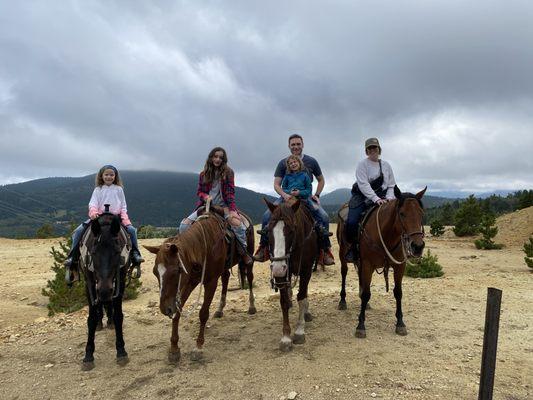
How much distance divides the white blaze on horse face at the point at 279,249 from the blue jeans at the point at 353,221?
225cm

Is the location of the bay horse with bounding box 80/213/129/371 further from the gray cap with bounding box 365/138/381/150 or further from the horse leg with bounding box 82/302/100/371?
the gray cap with bounding box 365/138/381/150

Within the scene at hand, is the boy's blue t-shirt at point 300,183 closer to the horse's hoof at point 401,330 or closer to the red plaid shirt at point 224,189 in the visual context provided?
the red plaid shirt at point 224,189

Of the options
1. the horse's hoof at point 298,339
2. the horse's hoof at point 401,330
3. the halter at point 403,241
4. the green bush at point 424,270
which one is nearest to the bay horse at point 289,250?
the horse's hoof at point 298,339

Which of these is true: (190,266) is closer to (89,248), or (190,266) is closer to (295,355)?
(89,248)

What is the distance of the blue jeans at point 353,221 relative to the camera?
6816 millimetres

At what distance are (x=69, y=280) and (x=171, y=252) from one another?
8.38 ft

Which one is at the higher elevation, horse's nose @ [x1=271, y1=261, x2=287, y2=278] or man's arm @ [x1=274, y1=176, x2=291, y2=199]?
man's arm @ [x1=274, y1=176, x2=291, y2=199]

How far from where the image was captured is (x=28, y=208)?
19988 centimetres

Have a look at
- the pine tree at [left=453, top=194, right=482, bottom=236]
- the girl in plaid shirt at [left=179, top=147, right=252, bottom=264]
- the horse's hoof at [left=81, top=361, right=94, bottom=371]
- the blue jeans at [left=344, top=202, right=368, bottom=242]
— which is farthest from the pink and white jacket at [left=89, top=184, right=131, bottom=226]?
the pine tree at [left=453, top=194, right=482, bottom=236]

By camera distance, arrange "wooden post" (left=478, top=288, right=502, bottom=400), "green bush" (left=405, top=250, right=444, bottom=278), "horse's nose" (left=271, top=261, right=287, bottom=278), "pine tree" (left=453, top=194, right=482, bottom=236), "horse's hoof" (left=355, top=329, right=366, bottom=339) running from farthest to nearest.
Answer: "pine tree" (left=453, top=194, right=482, bottom=236)
"green bush" (left=405, top=250, right=444, bottom=278)
"horse's hoof" (left=355, top=329, right=366, bottom=339)
"horse's nose" (left=271, top=261, right=287, bottom=278)
"wooden post" (left=478, top=288, right=502, bottom=400)

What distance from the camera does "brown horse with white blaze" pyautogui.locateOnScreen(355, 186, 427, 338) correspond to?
214 inches

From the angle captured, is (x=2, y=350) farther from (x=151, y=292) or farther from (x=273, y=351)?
(x=151, y=292)

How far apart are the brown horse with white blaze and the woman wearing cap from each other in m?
0.36

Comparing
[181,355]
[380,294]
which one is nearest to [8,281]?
[181,355]
